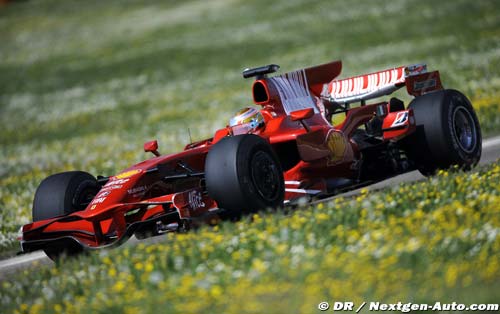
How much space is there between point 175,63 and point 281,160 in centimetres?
3266

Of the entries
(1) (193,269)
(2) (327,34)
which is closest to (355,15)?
(2) (327,34)

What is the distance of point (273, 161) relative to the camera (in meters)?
9.03

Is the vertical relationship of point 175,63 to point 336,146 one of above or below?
above

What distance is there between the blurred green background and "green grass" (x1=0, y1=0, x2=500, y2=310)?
0.09 m

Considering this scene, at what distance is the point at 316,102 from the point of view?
1131 centimetres

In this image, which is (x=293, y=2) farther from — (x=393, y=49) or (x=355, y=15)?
(x=393, y=49)

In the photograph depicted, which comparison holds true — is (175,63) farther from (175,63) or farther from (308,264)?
(308,264)

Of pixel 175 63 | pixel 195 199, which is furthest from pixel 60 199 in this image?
pixel 175 63

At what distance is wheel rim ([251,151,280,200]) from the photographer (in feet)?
28.4

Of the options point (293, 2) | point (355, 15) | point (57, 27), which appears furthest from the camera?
point (57, 27)

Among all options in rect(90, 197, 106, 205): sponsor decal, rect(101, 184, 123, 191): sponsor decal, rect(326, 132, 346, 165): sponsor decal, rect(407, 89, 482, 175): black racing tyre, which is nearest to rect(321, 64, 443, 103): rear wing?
rect(407, 89, 482, 175): black racing tyre

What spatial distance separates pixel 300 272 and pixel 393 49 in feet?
91.1

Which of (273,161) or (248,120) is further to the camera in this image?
(248,120)

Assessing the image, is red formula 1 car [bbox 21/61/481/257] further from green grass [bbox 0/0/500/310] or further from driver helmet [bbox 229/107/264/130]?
green grass [bbox 0/0/500/310]
